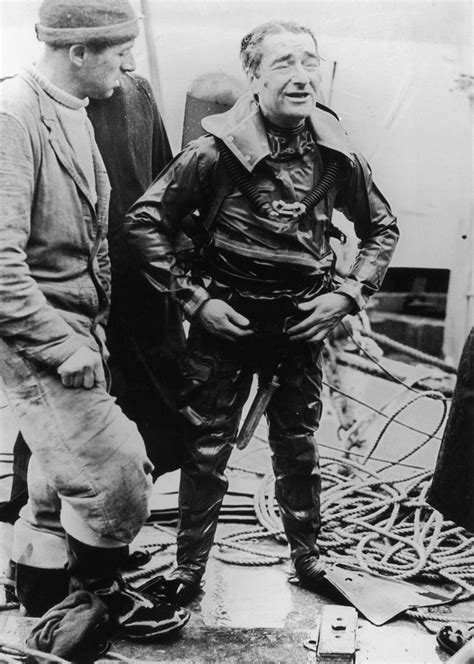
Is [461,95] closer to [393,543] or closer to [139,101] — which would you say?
[139,101]

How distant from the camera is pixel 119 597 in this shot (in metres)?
3.62

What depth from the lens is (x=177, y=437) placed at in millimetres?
3986

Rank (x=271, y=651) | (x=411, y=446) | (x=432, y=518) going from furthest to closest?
1. (x=411, y=446)
2. (x=432, y=518)
3. (x=271, y=651)

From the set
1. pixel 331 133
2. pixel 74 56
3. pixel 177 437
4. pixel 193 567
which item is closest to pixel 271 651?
pixel 193 567

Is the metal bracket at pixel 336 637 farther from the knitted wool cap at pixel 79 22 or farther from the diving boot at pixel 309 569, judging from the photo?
the knitted wool cap at pixel 79 22

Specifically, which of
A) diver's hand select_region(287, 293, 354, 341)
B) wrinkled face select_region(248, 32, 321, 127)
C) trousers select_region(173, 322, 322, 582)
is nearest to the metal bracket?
trousers select_region(173, 322, 322, 582)

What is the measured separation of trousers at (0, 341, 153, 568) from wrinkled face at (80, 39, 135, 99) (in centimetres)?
90

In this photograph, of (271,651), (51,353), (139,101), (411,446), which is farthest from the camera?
(411,446)

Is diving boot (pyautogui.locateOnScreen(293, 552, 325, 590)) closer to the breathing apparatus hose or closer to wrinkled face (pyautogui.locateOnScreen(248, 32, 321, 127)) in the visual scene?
the breathing apparatus hose

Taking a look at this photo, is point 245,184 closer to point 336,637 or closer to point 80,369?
point 80,369

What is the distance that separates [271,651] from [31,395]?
1250mm

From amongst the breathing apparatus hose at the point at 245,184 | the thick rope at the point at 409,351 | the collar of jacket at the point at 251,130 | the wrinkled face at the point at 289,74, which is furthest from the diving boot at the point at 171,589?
the thick rope at the point at 409,351

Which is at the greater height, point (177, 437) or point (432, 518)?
point (177, 437)

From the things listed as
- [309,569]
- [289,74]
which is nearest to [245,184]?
[289,74]
